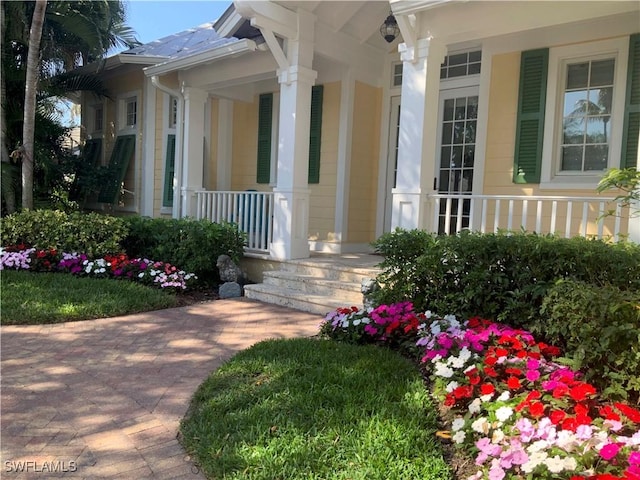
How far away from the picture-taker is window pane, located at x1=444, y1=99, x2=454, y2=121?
6.96m

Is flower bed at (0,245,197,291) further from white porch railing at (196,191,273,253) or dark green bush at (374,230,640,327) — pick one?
dark green bush at (374,230,640,327)

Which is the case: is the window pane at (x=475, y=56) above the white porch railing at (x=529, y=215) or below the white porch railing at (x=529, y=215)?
above

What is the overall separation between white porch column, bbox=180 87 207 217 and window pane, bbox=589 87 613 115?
19.3 feet

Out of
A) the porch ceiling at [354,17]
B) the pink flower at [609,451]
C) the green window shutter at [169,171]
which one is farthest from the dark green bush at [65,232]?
the pink flower at [609,451]

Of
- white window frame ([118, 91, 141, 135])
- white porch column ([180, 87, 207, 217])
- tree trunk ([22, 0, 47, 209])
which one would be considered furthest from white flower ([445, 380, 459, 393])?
white window frame ([118, 91, 141, 135])

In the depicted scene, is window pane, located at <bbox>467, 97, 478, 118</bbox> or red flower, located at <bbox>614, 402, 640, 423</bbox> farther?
window pane, located at <bbox>467, 97, 478, 118</bbox>

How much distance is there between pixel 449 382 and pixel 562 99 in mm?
A: 4414

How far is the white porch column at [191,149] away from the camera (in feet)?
27.9

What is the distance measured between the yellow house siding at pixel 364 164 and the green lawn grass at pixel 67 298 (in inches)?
122

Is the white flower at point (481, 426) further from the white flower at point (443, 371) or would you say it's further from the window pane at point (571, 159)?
the window pane at point (571, 159)

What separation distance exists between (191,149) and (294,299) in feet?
13.1

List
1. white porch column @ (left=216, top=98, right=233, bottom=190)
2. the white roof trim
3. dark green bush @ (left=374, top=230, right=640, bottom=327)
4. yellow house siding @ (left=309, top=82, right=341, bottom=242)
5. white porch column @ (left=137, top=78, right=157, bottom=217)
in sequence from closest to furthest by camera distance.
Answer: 1. dark green bush @ (left=374, top=230, right=640, bottom=327)
2. the white roof trim
3. yellow house siding @ (left=309, top=82, right=341, bottom=242)
4. white porch column @ (left=216, top=98, right=233, bottom=190)
5. white porch column @ (left=137, top=78, right=157, bottom=217)

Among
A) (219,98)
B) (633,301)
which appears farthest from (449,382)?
(219,98)

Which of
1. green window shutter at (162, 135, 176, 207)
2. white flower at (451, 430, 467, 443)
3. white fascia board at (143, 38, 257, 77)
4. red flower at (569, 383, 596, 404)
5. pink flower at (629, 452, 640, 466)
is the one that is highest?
white fascia board at (143, 38, 257, 77)
